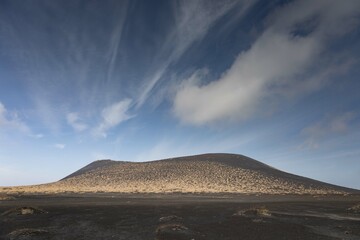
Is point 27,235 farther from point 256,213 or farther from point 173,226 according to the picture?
point 256,213

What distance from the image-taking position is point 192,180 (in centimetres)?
8806

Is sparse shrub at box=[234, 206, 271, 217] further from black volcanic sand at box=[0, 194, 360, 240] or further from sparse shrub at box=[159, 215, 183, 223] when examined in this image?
sparse shrub at box=[159, 215, 183, 223]

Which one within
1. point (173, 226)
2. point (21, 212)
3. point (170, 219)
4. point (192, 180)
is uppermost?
point (192, 180)

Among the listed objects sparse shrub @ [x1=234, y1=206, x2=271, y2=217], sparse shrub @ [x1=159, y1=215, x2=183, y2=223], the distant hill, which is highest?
the distant hill

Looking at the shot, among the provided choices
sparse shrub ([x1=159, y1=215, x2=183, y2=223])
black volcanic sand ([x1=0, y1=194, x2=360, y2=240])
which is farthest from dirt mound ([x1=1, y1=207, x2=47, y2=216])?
sparse shrub ([x1=159, y1=215, x2=183, y2=223])

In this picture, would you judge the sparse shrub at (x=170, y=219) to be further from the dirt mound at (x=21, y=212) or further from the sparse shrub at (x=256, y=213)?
the dirt mound at (x=21, y=212)

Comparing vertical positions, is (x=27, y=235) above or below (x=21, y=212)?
below

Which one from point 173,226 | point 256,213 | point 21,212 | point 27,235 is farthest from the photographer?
point 256,213

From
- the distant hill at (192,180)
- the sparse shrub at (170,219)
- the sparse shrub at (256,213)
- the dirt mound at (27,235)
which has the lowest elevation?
the dirt mound at (27,235)

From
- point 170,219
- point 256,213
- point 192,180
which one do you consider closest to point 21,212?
point 170,219

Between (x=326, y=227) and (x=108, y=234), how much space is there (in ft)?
42.5

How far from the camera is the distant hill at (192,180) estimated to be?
78062 millimetres

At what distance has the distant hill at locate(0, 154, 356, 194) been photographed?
78062 mm

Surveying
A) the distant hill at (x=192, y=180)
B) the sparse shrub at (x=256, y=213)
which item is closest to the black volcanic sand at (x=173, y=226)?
the sparse shrub at (x=256, y=213)
